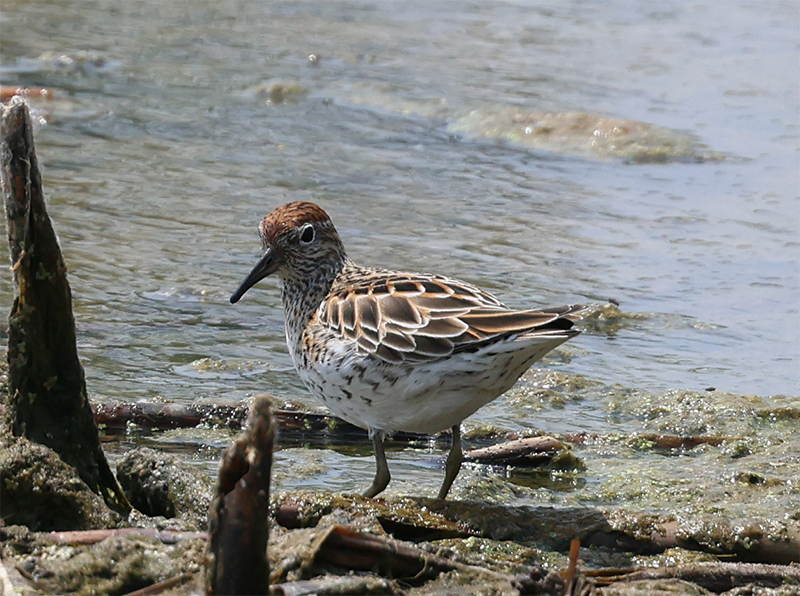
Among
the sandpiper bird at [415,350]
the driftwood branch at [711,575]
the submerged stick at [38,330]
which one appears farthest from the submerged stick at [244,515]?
the sandpiper bird at [415,350]

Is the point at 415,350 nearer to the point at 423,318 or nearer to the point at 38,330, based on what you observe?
the point at 423,318

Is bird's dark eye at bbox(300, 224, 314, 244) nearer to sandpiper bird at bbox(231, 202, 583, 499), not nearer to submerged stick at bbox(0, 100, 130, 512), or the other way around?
sandpiper bird at bbox(231, 202, 583, 499)

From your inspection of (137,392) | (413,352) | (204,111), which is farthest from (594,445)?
(204,111)

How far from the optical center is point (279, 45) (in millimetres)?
16125

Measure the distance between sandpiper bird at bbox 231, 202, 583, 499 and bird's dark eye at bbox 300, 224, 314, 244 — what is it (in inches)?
16.1

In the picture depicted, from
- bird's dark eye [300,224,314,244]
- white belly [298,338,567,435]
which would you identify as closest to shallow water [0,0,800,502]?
white belly [298,338,567,435]

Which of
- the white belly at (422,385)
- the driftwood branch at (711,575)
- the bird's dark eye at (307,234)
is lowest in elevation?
the driftwood branch at (711,575)

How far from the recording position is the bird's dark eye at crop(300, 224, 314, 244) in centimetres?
593

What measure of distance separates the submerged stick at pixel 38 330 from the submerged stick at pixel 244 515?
4.84ft

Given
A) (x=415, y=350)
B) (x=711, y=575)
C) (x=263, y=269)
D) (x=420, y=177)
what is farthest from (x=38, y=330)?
(x=420, y=177)

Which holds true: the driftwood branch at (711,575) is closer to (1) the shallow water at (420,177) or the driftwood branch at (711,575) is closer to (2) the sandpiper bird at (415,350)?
(2) the sandpiper bird at (415,350)

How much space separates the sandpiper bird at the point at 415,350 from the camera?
4707 millimetres

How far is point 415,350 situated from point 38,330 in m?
1.47

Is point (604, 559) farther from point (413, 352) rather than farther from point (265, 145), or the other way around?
point (265, 145)
